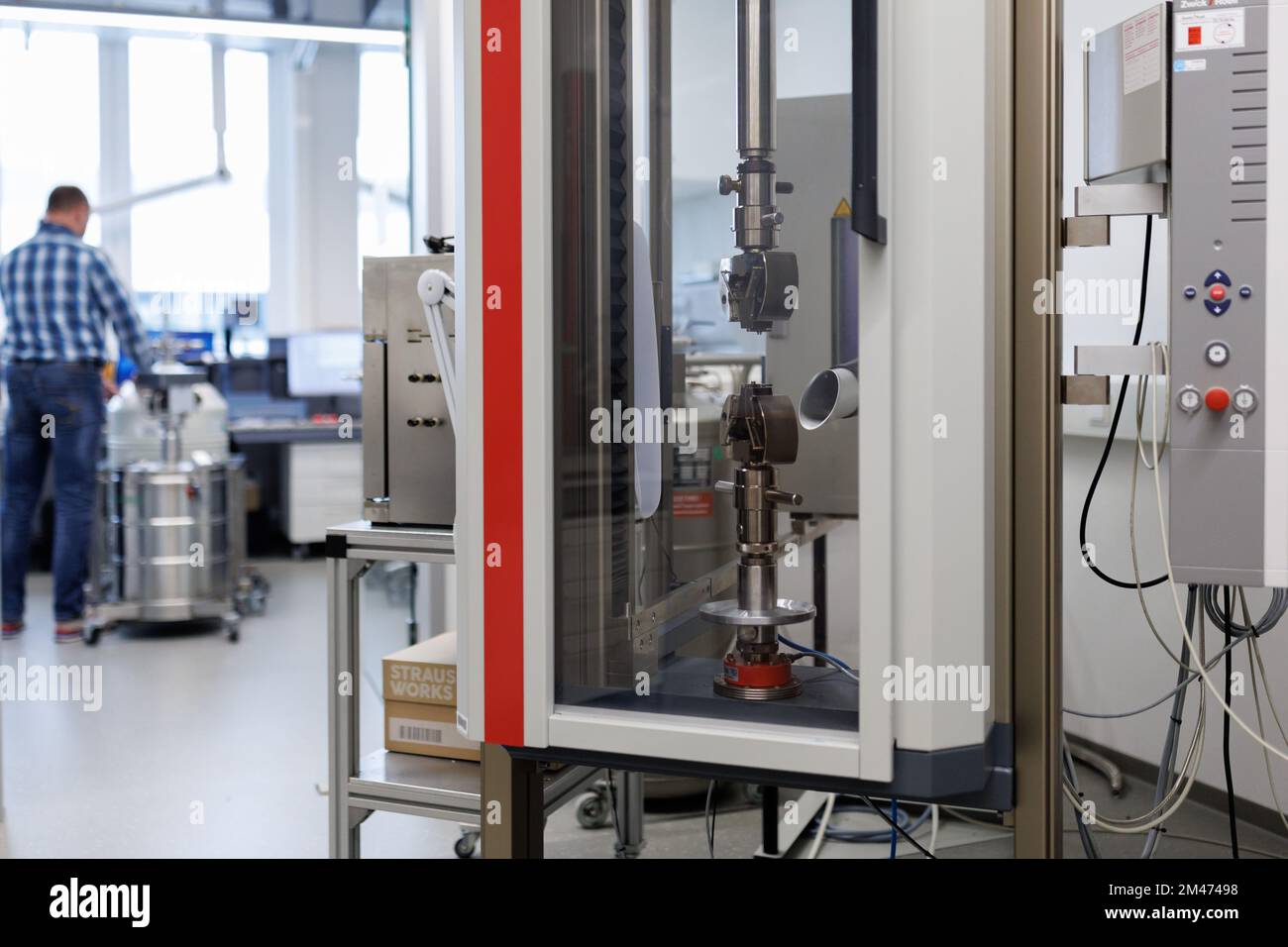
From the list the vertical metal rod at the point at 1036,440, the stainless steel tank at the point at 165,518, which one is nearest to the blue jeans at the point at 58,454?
the stainless steel tank at the point at 165,518

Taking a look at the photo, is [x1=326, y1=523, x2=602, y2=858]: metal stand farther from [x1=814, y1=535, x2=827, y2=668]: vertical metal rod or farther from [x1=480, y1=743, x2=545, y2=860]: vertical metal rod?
[x1=814, y1=535, x2=827, y2=668]: vertical metal rod

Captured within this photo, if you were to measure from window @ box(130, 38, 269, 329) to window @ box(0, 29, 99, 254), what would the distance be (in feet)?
0.73

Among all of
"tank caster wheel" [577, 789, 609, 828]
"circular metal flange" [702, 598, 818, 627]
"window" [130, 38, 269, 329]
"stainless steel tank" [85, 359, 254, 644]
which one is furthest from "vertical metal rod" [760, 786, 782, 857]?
"window" [130, 38, 269, 329]

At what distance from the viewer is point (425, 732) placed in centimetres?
191

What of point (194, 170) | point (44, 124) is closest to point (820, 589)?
point (194, 170)

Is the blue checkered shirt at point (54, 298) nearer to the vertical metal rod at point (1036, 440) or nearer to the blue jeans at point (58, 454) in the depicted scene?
the blue jeans at point (58, 454)

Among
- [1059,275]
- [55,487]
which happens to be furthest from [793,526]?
[55,487]

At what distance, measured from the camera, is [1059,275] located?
53.3 inches

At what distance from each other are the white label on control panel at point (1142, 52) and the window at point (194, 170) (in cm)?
553

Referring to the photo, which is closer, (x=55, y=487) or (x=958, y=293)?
(x=958, y=293)

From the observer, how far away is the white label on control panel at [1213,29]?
4.64ft

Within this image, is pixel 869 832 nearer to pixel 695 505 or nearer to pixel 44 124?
pixel 695 505
